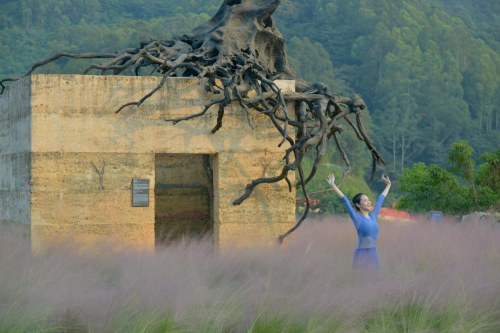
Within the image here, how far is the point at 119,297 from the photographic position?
7.86 m

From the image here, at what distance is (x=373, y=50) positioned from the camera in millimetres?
94938

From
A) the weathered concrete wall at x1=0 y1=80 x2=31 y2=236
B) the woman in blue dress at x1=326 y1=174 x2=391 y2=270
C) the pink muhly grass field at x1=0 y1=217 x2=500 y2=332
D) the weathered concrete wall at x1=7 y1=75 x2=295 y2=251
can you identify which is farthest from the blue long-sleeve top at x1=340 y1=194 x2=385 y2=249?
the weathered concrete wall at x1=0 y1=80 x2=31 y2=236

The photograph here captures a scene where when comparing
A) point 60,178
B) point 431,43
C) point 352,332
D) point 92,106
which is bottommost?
point 352,332

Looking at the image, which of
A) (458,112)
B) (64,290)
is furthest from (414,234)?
(458,112)

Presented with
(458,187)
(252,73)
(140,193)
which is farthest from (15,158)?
(458,187)

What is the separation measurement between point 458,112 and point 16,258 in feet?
257

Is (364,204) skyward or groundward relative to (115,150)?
groundward

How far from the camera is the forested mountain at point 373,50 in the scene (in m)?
79.8

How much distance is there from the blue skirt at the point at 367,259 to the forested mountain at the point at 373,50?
57148 millimetres

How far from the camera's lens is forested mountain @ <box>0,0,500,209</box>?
79.8 metres

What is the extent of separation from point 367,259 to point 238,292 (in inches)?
67.6

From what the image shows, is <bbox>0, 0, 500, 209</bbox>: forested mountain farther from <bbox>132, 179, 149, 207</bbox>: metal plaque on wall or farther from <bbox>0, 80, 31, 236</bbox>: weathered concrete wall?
<bbox>132, 179, 149, 207</bbox>: metal plaque on wall

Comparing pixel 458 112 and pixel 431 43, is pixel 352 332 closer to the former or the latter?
pixel 458 112

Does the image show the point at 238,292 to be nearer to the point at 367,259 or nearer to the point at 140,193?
the point at 367,259
